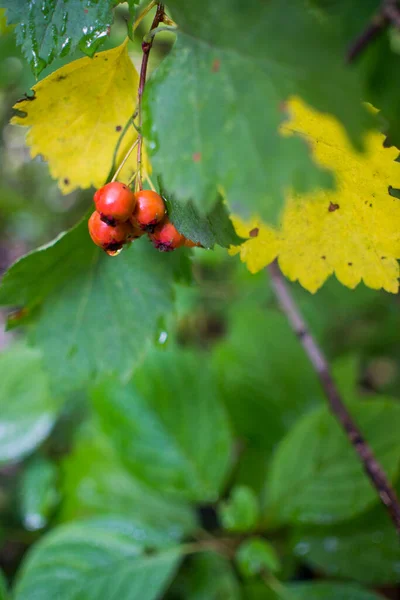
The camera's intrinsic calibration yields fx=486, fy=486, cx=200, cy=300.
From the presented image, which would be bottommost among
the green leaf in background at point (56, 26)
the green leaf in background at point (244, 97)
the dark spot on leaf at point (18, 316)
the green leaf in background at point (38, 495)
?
the green leaf in background at point (38, 495)

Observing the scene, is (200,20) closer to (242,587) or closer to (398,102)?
(398,102)

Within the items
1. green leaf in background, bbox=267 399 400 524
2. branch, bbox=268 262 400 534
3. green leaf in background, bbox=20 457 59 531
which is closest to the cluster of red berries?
branch, bbox=268 262 400 534

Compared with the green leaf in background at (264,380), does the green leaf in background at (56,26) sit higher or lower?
higher

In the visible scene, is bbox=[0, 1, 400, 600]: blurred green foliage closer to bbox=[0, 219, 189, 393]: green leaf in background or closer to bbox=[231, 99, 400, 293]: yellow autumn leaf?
bbox=[0, 219, 189, 393]: green leaf in background

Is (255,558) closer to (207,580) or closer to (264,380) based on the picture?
(207,580)

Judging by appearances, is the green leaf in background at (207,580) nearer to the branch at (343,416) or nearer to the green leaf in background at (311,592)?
the green leaf in background at (311,592)

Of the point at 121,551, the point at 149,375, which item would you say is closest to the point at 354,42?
the point at 149,375

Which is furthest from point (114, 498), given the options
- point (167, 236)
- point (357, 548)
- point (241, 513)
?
point (167, 236)

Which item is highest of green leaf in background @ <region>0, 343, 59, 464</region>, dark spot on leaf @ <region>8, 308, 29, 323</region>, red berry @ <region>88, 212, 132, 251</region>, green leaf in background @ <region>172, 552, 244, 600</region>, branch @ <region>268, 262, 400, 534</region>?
red berry @ <region>88, 212, 132, 251</region>

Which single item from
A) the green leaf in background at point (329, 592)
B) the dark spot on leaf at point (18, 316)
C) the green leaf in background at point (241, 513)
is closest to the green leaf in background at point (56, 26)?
the dark spot on leaf at point (18, 316)
